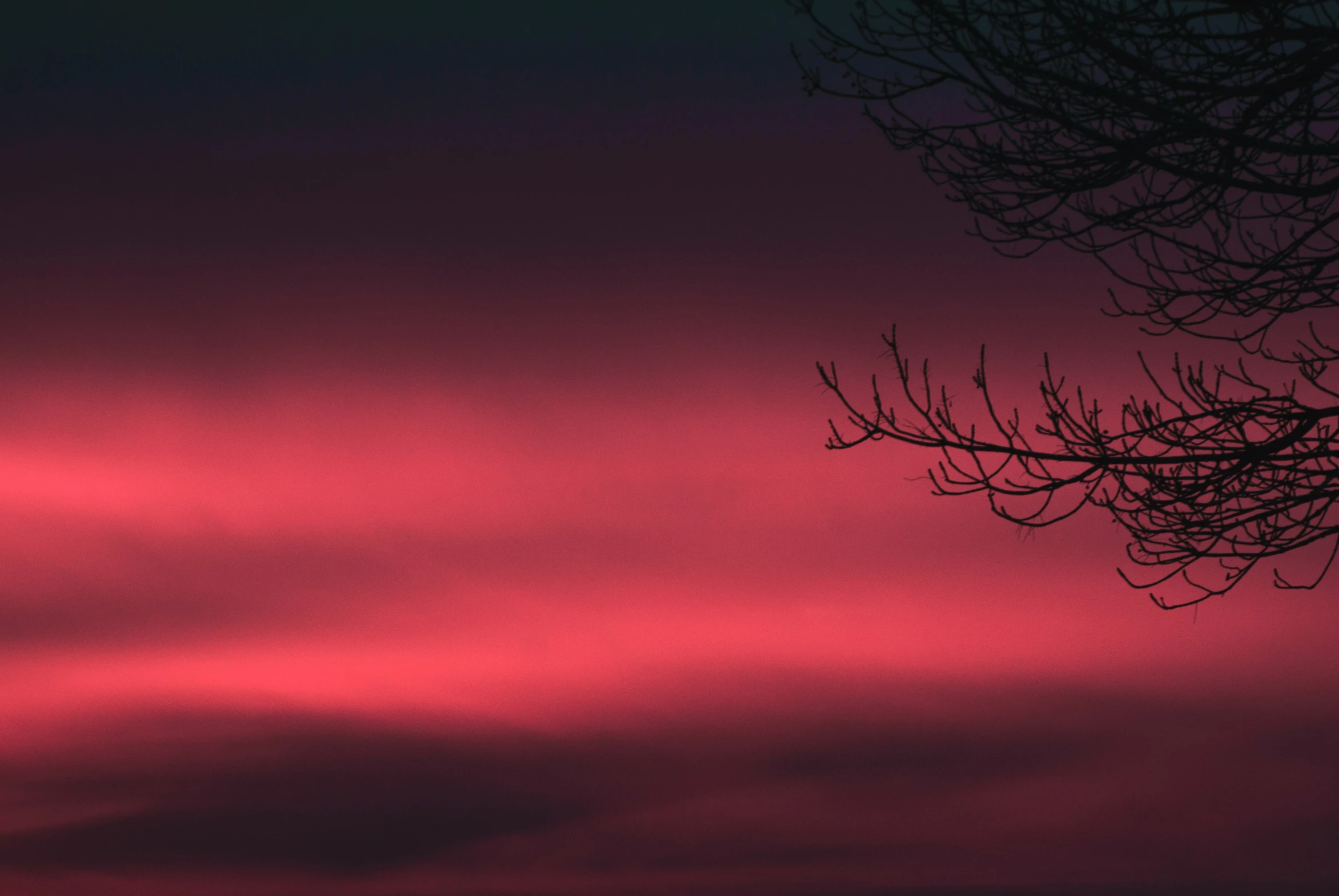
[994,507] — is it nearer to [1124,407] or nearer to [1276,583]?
[1124,407]

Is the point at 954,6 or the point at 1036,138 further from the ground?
the point at 954,6

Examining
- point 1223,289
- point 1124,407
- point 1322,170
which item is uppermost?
point 1322,170

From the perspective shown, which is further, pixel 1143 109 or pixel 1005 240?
pixel 1005 240

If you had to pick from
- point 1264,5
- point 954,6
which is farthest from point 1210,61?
point 954,6

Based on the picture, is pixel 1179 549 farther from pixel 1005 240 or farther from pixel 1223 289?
pixel 1005 240

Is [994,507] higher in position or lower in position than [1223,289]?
lower

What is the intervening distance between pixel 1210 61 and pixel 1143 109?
699 mm

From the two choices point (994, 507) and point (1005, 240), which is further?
point (1005, 240)

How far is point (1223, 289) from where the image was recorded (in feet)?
23.9

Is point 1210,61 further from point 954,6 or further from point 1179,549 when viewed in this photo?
point 1179,549

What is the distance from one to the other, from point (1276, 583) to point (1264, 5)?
9.45ft

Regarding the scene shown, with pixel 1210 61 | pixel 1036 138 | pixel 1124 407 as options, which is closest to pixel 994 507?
pixel 1124 407

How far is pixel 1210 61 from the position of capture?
717 cm

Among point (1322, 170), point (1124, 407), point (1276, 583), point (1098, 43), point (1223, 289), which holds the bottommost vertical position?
point (1276, 583)
